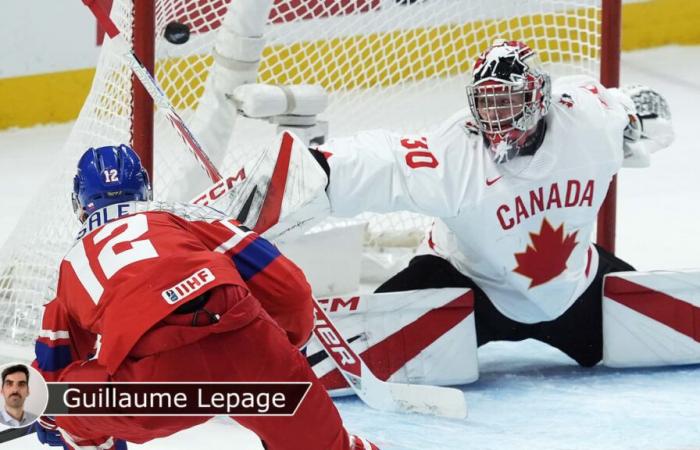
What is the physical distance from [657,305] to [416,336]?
0.58 m

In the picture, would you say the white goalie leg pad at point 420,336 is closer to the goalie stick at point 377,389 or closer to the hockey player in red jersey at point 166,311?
the goalie stick at point 377,389

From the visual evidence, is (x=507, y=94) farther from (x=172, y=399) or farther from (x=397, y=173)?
(x=172, y=399)

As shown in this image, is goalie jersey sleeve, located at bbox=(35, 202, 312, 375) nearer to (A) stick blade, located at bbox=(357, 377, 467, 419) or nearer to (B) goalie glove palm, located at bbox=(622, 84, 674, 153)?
(A) stick blade, located at bbox=(357, 377, 467, 419)

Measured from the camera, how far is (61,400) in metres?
1.98

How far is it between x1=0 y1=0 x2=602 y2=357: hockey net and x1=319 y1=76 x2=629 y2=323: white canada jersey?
628 mm

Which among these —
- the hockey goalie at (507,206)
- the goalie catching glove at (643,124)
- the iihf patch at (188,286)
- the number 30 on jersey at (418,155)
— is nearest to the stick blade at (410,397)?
the hockey goalie at (507,206)

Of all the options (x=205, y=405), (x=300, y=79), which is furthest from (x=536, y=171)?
(x=300, y=79)

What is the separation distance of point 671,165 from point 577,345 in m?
2.29

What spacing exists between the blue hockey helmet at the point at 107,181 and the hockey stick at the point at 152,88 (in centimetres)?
72

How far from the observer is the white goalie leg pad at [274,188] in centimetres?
276

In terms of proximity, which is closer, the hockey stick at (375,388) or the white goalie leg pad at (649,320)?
the hockey stick at (375,388)

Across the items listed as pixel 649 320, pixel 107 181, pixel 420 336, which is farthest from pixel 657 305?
pixel 107 181

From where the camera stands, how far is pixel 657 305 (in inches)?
125

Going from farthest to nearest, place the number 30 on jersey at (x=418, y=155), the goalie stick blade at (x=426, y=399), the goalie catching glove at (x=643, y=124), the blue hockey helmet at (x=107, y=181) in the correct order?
the goalie catching glove at (x=643, y=124) → the number 30 on jersey at (x=418, y=155) → the goalie stick blade at (x=426, y=399) → the blue hockey helmet at (x=107, y=181)
